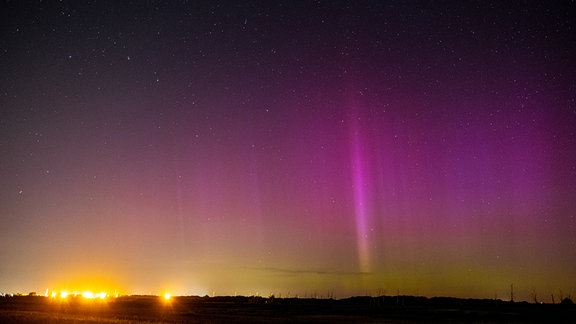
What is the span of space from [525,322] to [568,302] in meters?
85.7

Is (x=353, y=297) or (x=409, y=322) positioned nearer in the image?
(x=409, y=322)

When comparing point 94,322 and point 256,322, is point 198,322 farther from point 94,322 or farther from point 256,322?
point 94,322

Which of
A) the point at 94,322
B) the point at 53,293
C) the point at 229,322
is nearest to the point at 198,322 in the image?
the point at 229,322

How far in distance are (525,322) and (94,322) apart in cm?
4420

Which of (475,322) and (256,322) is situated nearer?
(256,322)

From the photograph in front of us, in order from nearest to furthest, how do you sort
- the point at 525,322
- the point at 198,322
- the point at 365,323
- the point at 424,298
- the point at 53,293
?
1. the point at 198,322
2. the point at 365,323
3. the point at 525,322
4. the point at 53,293
5. the point at 424,298

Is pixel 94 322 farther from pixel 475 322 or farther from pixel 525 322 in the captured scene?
pixel 525 322

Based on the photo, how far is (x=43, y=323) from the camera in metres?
41.2

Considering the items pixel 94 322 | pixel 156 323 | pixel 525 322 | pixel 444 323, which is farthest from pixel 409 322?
pixel 94 322

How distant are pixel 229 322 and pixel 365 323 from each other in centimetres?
1315

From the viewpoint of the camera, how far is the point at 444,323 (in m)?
53.5

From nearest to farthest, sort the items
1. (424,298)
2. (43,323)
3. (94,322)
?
(43,323) < (94,322) < (424,298)

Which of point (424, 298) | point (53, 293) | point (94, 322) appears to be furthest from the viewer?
point (424, 298)

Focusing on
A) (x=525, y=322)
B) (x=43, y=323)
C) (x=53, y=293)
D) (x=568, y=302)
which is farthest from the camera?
(x=53, y=293)
